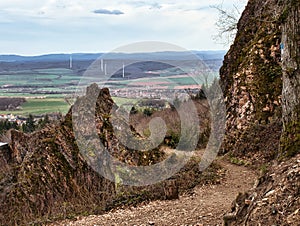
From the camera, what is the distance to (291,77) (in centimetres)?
537

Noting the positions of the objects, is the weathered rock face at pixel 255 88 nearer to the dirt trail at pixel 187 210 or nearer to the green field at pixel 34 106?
the dirt trail at pixel 187 210

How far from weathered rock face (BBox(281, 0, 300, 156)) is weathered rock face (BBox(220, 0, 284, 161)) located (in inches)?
237

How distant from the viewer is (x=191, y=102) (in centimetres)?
1627

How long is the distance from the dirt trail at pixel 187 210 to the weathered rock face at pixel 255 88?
2574 mm

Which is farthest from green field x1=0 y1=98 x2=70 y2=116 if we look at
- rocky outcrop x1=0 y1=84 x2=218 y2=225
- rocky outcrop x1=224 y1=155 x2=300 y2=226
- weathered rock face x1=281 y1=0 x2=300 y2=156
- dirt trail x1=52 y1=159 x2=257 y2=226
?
rocky outcrop x1=224 y1=155 x2=300 y2=226

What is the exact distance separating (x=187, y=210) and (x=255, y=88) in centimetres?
611

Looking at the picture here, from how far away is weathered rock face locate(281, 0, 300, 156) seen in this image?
5.23m

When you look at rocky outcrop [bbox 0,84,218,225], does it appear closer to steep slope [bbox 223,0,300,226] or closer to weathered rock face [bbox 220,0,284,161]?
weathered rock face [bbox 220,0,284,161]

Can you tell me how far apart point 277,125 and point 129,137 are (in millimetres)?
4020

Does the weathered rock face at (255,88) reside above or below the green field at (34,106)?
above

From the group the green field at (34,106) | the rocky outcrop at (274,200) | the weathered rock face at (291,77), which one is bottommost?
the green field at (34,106)

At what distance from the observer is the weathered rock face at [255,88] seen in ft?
40.0

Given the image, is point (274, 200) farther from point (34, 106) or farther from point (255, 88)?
point (34, 106)

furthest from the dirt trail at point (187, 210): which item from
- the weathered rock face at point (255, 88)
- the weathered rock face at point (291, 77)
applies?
the weathered rock face at point (255, 88)
